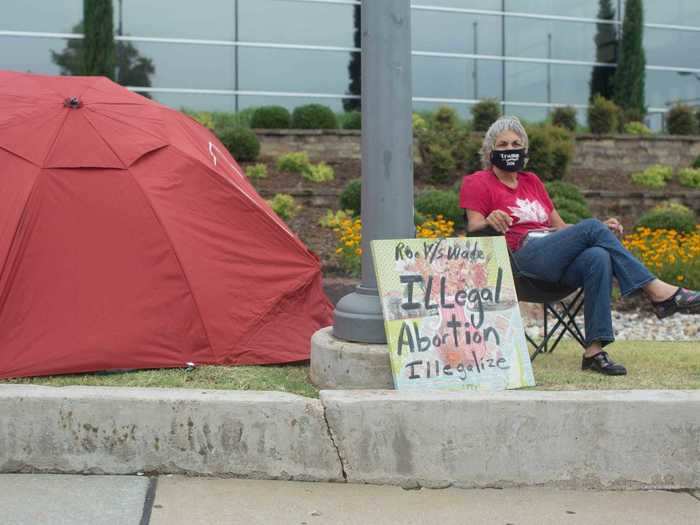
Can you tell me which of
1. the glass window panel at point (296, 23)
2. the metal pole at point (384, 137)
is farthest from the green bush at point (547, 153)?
the metal pole at point (384, 137)

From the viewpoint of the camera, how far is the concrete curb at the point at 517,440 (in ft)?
10.5

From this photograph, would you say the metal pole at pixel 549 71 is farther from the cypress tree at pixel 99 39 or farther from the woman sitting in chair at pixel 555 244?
the woman sitting in chair at pixel 555 244

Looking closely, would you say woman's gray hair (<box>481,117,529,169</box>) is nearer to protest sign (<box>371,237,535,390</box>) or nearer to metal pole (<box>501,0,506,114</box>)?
protest sign (<box>371,237,535,390</box>)

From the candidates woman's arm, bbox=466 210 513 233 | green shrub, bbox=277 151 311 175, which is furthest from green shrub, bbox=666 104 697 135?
woman's arm, bbox=466 210 513 233

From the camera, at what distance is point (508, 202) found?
175 inches

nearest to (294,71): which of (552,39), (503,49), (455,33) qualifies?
(455,33)

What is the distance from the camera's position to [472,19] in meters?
16.7

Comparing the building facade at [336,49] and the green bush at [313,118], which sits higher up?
the building facade at [336,49]

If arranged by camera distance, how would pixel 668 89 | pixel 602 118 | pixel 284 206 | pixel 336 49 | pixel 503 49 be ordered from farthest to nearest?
pixel 668 89 → pixel 503 49 → pixel 336 49 → pixel 602 118 → pixel 284 206

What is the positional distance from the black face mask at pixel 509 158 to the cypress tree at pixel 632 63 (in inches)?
523

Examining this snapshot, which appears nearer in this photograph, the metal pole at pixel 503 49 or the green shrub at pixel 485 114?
the green shrub at pixel 485 114

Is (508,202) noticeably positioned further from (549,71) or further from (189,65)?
(549,71)

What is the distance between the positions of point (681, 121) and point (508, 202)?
1265 cm

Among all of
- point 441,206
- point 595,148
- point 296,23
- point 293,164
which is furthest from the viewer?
point 296,23
